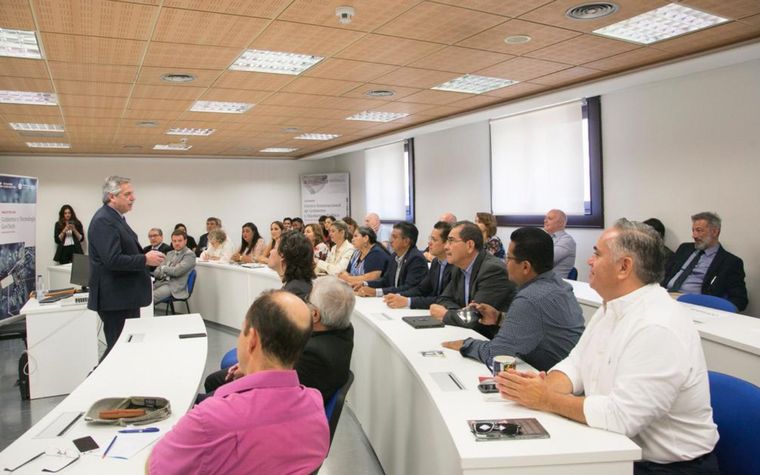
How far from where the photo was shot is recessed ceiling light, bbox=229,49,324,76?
443 cm

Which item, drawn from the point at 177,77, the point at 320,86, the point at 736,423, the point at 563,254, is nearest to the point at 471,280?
the point at 736,423

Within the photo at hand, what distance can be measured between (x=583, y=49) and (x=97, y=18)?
3.66 metres

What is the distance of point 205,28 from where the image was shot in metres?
3.66

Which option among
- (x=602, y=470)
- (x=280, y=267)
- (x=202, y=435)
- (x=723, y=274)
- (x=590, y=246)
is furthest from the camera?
(x=590, y=246)

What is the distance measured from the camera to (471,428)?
1562 mm

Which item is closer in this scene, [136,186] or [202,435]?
[202,435]

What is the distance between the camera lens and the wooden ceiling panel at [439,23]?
346 cm

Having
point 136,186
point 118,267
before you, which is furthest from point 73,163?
point 118,267

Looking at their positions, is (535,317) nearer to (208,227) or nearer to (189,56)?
(189,56)

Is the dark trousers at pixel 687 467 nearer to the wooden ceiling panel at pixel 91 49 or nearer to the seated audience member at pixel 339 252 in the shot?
the wooden ceiling panel at pixel 91 49

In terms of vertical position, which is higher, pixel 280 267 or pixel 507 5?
pixel 507 5

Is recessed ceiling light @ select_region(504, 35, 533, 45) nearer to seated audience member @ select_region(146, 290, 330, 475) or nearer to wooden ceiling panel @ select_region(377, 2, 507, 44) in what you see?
wooden ceiling panel @ select_region(377, 2, 507, 44)

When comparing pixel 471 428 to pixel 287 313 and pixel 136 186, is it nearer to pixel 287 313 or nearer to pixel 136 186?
pixel 287 313

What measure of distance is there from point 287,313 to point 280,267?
72.7 inches
